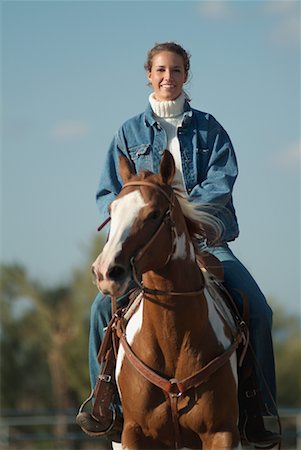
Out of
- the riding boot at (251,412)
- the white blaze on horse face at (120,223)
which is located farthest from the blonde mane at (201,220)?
the riding boot at (251,412)

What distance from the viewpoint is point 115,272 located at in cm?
618

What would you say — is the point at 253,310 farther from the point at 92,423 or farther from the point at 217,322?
the point at 92,423

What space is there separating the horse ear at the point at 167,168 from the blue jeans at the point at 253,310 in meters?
1.19

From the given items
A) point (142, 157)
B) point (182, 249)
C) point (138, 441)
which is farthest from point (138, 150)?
point (138, 441)

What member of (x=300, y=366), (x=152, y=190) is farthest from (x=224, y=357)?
(x=300, y=366)

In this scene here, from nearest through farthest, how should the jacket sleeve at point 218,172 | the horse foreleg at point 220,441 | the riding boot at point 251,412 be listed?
the horse foreleg at point 220,441, the jacket sleeve at point 218,172, the riding boot at point 251,412

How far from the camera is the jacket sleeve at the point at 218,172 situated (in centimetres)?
745

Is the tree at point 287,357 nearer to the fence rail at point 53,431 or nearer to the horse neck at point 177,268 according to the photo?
the fence rail at point 53,431

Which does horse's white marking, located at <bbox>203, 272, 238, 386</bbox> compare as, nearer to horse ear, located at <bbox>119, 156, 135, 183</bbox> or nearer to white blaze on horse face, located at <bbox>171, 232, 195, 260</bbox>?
white blaze on horse face, located at <bbox>171, 232, 195, 260</bbox>

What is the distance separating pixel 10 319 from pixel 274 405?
33.3 meters

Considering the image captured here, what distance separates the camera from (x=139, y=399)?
23.4 ft

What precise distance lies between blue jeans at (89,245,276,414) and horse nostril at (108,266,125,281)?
1653mm

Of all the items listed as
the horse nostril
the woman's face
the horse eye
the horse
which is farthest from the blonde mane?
the woman's face

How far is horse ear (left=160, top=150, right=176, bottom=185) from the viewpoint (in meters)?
6.86
